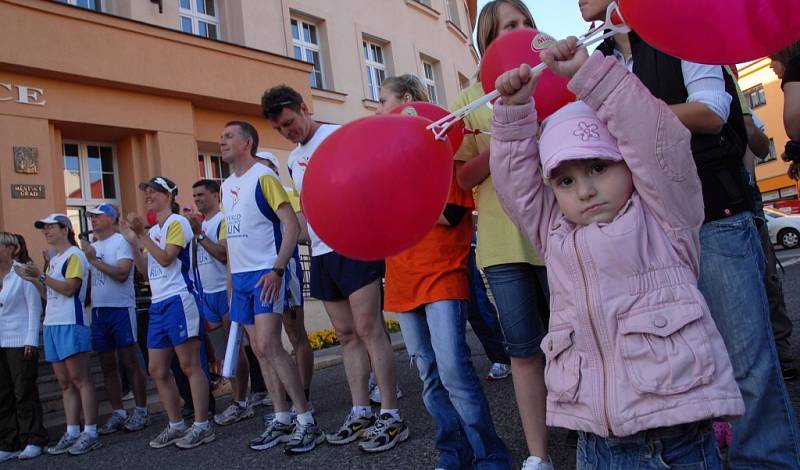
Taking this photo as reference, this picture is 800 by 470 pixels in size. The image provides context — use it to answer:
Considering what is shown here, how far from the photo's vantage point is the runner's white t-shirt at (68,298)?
17.3 ft

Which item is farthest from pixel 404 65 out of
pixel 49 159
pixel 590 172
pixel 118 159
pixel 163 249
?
pixel 590 172

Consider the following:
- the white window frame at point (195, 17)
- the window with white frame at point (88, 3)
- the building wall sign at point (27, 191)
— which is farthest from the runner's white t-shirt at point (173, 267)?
the white window frame at point (195, 17)

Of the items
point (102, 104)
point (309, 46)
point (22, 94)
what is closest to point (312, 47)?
point (309, 46)

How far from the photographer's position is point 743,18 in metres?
1.36

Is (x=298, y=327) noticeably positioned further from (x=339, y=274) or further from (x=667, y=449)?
(x=667, y=449)

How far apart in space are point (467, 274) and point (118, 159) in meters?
9.93

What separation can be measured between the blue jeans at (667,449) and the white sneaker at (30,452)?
4.99 metres

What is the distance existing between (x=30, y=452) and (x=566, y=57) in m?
5.27

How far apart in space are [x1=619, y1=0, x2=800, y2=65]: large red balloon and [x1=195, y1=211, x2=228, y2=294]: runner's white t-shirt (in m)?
4.71

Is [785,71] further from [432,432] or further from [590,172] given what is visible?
[432,432]

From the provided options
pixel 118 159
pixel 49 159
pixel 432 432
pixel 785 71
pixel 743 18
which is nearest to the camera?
pixel 743 18

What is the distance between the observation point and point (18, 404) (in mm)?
5117

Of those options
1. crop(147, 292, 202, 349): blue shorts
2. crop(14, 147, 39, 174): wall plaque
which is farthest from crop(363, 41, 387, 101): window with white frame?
crop(147, 292, 202, 349): blue shorts

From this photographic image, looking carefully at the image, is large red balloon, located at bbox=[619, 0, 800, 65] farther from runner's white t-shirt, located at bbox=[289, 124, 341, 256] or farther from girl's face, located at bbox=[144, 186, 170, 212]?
girl's face, located at bbox=[144, 186, 170, 212]
